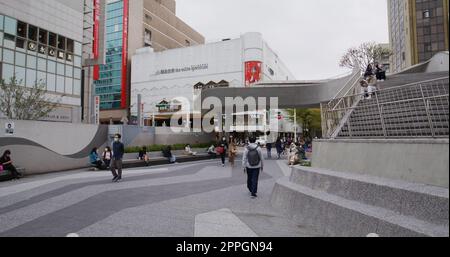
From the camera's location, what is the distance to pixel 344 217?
4.71 metres

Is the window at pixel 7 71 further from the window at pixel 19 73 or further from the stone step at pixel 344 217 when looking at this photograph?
the stone step at pixel 344 217

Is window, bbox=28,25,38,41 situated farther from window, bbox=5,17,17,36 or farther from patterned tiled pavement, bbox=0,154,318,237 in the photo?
patterned tiled pavement, bbox=0,154,318,237

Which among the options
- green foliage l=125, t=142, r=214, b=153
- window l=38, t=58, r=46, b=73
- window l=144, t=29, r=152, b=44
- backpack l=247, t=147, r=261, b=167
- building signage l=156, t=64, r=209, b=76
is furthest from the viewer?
window l=144, t=29, r=152, b=44

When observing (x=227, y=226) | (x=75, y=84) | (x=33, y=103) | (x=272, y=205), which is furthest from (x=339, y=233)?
(x=75, y=84)

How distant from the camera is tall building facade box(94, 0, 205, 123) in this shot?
6359 cm

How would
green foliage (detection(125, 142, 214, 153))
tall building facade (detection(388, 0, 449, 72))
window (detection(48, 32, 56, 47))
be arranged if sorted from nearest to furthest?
1. green foliage (detection(125, 142, 214, 153))
2. window (detection(48, 32, 56, 47))
3. tall building facade (detection(388, 0, 449, 72))

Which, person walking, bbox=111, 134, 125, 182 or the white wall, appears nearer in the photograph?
person walking, bbox=111, 134, 125, 182

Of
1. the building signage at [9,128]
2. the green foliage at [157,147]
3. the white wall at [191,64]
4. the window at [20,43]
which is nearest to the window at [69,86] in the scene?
the window at [20,43]

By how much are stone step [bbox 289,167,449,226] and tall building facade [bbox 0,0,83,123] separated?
27424 mm

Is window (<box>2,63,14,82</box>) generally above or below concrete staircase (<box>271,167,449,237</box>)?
above

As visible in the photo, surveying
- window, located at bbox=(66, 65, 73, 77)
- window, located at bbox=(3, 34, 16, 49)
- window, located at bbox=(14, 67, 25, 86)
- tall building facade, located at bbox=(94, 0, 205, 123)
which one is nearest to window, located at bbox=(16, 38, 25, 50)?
window, located at bbox=(3, 34, 16, 49)

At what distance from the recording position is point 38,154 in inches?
587

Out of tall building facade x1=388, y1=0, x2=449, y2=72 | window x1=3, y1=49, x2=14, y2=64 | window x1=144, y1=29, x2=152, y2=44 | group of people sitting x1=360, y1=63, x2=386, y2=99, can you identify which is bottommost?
group of people sitting x1=360, y1=63, x2=386, y2=99
